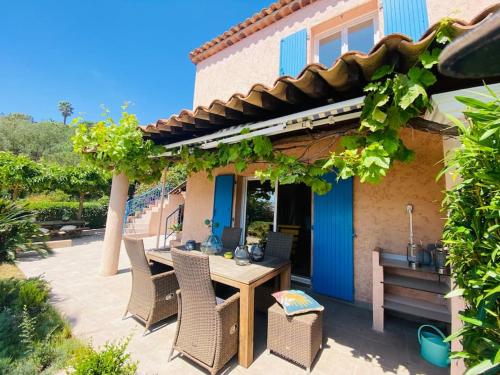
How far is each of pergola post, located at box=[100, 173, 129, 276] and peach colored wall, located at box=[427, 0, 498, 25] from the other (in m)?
7.91

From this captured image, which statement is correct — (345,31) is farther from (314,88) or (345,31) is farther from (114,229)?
(114,229)

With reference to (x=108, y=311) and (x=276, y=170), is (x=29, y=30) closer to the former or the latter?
(x=108, y=311)

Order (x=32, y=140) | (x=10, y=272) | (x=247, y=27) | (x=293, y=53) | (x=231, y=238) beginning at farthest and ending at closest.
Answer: (x=32, y=140), (x=247, y=27), (x=10, y=272), (x=293, y=53), (x=231, y=238)

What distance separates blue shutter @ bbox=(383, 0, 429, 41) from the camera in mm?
3998

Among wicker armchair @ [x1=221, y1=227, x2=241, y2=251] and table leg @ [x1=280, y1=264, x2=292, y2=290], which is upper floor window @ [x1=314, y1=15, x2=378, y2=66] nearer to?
wicker armchair @ [x1=221, y1=227, x2=241, y2=251]

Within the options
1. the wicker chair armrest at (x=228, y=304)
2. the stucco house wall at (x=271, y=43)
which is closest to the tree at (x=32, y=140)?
the stucco house wall at (x=271, y=43)

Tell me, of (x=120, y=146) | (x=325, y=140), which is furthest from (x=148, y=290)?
(x=325, y=140)

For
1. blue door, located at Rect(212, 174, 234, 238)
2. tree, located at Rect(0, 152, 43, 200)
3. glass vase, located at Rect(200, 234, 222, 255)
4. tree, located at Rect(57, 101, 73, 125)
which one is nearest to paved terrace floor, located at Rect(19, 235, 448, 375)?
glass vase, located at Rect(200, 234, 222, 255)

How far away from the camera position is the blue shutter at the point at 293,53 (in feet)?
17.0

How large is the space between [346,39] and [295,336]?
6122 mm

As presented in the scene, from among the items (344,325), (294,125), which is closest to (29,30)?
(294,125)

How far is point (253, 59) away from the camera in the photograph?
6.23 m

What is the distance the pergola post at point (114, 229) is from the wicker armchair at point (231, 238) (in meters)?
3.03

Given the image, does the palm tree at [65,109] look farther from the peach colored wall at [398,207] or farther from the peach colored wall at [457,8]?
the peach colored wall at [398,207]
